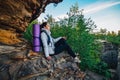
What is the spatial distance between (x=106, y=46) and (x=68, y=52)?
19.4m

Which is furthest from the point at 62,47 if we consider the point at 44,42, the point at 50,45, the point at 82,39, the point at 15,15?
the point at 82,39

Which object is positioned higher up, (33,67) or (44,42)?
(44,42)

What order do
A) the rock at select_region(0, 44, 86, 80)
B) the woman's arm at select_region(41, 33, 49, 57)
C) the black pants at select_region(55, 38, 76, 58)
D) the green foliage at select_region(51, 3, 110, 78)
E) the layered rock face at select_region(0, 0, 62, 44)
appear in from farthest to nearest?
the green foliage at select_region(51, 3, 110, 78) < the layered rock face at select_region(0, 0, 62, 44) < the black pants at select_region(55, 38, 76, 58) < the woman's arm at select_region(41, 33, 49, 57) < the rock at select_region(0, 44, 86, 80)

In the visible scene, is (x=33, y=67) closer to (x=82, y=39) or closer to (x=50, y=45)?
(x=50, y=45)

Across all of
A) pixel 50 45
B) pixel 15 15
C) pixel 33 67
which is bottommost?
pixel 33 67

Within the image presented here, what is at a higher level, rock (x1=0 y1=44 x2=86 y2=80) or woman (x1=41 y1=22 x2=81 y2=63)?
woman (x1=41 y1=22 x2=81 y2=63)

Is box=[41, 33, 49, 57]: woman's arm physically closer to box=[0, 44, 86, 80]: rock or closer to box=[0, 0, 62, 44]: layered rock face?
box=[0, 44, 86, 80]: rock

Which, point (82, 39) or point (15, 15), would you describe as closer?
point (15, 15)

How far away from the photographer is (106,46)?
3575cm

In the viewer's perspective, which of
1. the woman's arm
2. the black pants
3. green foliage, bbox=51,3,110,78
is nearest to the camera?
the woman's arm

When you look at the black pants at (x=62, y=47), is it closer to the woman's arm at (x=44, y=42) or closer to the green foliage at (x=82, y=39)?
the woman's arm at (x=44, y=42)

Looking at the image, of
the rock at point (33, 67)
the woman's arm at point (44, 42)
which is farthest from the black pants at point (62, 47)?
the woman's arm at point (44, 42)

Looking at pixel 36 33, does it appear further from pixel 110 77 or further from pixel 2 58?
pixel 110 77

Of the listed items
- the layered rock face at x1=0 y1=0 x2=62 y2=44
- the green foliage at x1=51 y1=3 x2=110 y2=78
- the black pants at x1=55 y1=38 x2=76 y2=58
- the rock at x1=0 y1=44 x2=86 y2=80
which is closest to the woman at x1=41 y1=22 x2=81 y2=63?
the black pants at x1=55 y1=38 x2=76 y2=58
